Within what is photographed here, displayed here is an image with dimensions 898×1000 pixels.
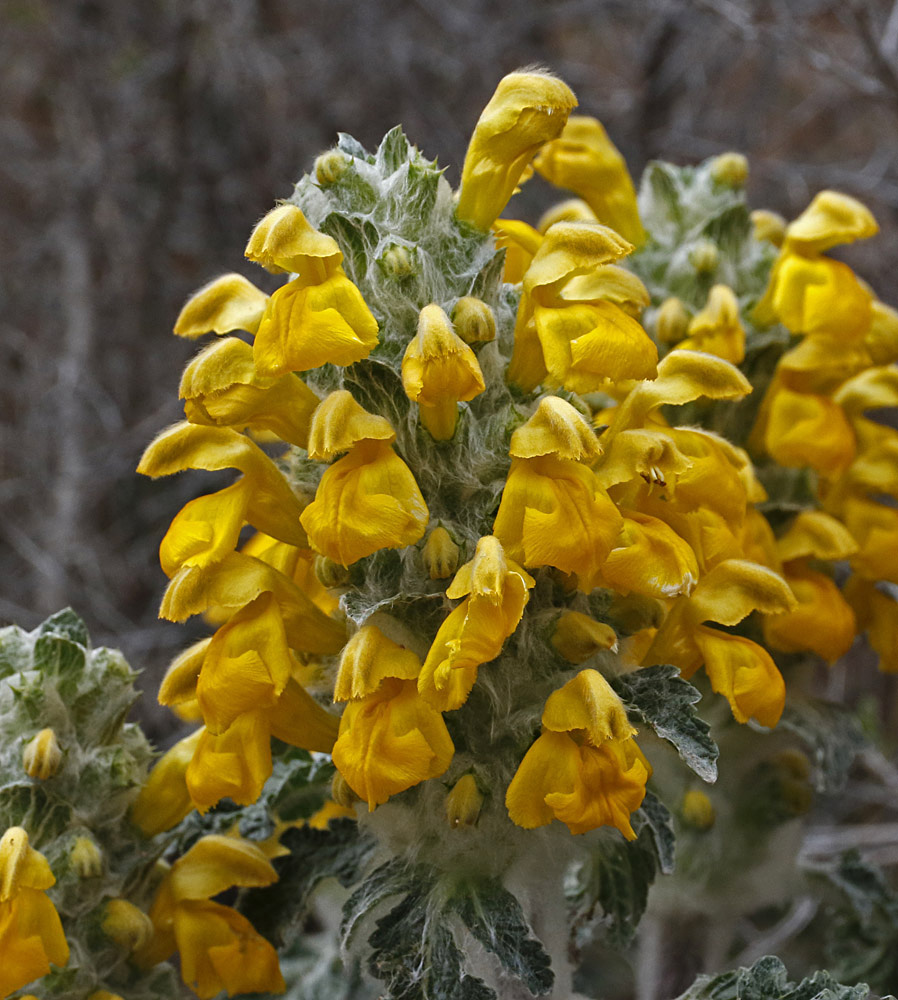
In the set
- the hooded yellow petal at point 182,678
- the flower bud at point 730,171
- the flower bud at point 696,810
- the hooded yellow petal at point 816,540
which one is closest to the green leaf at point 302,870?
the hooded yellow petal at point 182,678

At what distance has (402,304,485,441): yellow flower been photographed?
1.04 meters

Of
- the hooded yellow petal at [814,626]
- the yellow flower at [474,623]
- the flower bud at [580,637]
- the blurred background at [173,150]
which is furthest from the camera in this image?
the blurred background at [173,150]

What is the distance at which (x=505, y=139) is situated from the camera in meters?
1.24

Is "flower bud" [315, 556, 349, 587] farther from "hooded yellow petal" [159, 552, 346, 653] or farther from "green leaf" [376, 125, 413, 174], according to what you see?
"green leaf" [376, 125, 413, 174]

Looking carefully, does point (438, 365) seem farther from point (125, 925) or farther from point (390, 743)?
point (125, 925)

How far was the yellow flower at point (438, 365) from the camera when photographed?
1038 mm

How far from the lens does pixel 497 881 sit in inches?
45.9

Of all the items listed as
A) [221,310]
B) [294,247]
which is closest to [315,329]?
[294,247]

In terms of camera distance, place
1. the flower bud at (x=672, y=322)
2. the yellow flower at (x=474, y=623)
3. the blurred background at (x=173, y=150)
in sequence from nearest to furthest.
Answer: the yellow flower at (x=474, y=623) → the flower bud at (x=672, y=322) → the blurred background at (x=173, y=150)

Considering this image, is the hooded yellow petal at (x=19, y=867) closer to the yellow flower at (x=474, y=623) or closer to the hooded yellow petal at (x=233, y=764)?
the hooded yellow petal at (x=233, y=764)

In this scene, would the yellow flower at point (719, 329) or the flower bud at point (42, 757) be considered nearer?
the flower bud at point (42, 757)

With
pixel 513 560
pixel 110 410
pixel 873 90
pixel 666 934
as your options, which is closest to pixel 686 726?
pixel 513 560

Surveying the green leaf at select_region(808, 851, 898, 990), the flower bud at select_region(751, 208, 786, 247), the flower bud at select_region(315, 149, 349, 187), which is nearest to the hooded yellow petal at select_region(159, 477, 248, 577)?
the flower bud at select_region(315, 149, 349, 187)

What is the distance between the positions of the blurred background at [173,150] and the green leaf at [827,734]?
2128mm
